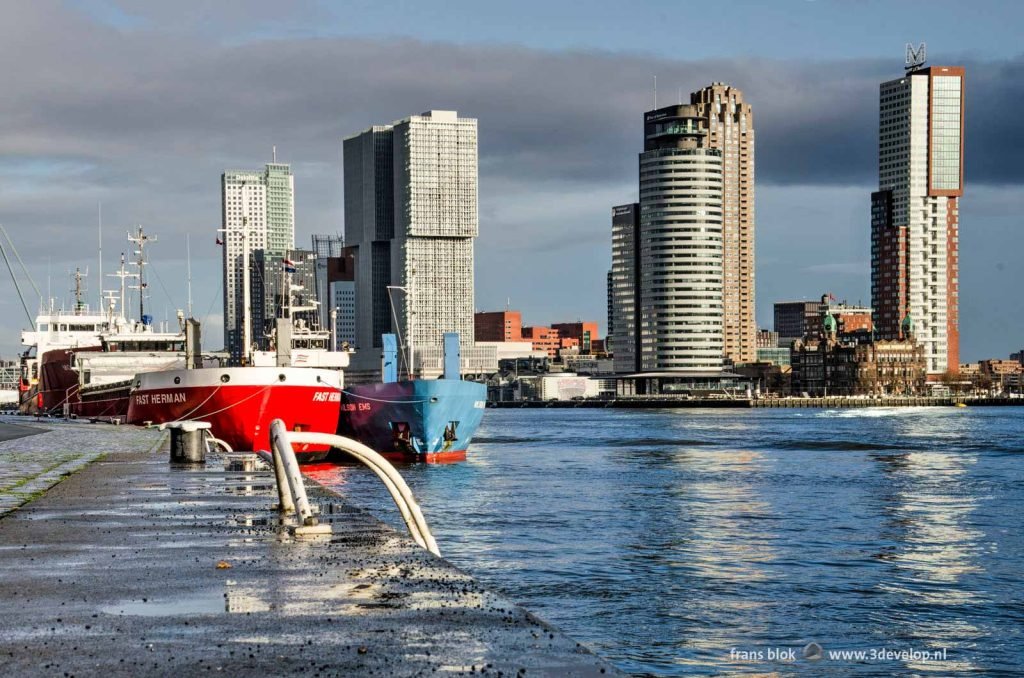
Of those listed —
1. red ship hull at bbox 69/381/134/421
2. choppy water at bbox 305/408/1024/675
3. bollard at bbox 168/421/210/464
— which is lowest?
choppy water at bbox 305/408/1024/675

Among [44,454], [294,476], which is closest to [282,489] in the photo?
[294,476]

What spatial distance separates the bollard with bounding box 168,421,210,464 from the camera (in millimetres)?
27875

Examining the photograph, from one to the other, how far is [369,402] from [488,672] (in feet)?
210

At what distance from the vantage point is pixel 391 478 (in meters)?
14.5

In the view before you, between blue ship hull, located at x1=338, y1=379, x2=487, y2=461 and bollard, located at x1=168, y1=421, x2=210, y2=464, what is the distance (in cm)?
3824

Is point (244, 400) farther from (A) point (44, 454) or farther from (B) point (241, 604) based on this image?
(B) point (241, 604)

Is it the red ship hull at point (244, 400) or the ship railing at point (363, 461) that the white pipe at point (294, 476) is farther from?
the red ship hull at point (244, 400)

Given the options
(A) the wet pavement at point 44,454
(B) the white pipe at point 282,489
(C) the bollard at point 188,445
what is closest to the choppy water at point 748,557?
(B) the white pipe at point 282,489

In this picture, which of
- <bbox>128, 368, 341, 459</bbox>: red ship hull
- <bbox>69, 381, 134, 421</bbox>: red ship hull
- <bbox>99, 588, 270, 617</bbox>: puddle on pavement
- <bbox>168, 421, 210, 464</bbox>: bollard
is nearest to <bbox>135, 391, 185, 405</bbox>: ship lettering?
<bbox>128, 368, 341, 459</bbox>: red ship hull

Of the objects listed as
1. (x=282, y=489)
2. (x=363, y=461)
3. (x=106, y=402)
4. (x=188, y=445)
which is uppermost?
(x=363, y=461)

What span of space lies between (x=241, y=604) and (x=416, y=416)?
58654mm

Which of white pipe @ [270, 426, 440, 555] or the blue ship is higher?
white pipe @ [270, 426, 440, 555]

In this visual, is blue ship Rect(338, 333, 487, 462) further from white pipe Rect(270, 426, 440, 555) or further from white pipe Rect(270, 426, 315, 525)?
A: white pipe Rect(270, 426, 315, 525)

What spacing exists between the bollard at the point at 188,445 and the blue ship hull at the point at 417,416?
3824cm
